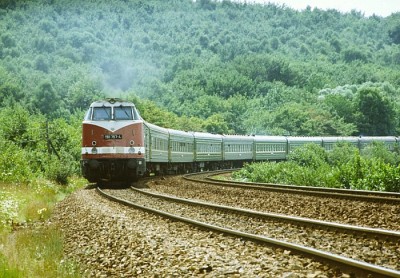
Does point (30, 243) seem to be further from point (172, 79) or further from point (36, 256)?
point (172, 79)

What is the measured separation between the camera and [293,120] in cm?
9888

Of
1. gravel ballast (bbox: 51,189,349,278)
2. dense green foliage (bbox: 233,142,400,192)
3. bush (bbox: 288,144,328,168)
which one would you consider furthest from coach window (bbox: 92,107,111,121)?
bush (bbox: 288,144,328,168)

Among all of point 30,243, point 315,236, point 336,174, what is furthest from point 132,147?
point 315,236

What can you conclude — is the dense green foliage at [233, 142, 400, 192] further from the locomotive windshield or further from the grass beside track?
the grass beside track

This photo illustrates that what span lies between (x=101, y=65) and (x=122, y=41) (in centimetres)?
5024

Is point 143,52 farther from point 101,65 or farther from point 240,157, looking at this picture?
point 240,157

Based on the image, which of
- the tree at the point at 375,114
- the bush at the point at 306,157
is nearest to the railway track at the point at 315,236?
the bush at the point at 306,157

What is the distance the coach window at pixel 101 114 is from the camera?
21109 mm

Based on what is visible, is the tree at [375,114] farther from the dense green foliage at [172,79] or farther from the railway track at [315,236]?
the railway track at [315,236]

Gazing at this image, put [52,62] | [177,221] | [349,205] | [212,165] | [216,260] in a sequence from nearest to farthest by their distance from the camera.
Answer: [216,260] → [177,221] → [349,205] → [212,165] → [52,62]

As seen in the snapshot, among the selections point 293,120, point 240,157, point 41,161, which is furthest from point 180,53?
Answer: point 41,161

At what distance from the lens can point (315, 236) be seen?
8914mm

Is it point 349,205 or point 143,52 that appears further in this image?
point 143,52

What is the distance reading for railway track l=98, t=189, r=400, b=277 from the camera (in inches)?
263
